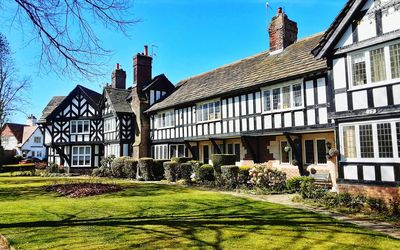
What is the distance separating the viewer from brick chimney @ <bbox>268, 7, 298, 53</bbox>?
22156 mm

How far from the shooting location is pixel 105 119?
36.2 meters

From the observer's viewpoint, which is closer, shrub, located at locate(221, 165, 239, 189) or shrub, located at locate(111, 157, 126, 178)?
shrub, located at locate(221, 165, 239, 189)

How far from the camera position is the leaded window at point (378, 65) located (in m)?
12.2

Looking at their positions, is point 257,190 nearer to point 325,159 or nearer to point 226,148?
point 325,159

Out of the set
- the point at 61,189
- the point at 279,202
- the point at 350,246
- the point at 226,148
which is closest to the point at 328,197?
the point at 279,202

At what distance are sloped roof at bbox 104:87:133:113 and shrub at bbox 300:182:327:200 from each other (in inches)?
910

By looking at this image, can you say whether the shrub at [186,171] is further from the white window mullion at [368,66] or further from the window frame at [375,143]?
the white window mullion at [368,66]

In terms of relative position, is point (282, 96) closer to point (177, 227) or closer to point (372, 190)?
point (372, 190)

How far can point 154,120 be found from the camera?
30.7m

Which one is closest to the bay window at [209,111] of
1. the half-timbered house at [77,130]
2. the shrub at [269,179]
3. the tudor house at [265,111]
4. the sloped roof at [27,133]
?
the tudor house at [265,111]

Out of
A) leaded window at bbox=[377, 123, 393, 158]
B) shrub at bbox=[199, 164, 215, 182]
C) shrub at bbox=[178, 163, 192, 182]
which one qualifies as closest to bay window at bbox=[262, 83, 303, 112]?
shrub at bbox=[199, 164, 215, 182]

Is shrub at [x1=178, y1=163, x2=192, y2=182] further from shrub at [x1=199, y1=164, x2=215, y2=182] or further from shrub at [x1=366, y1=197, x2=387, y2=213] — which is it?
shrub at [x1=366, y1=197, x2=387, y2=213]

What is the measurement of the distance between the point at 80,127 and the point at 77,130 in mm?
506

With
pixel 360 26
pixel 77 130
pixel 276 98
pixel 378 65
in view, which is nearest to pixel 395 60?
pixel 378 65
